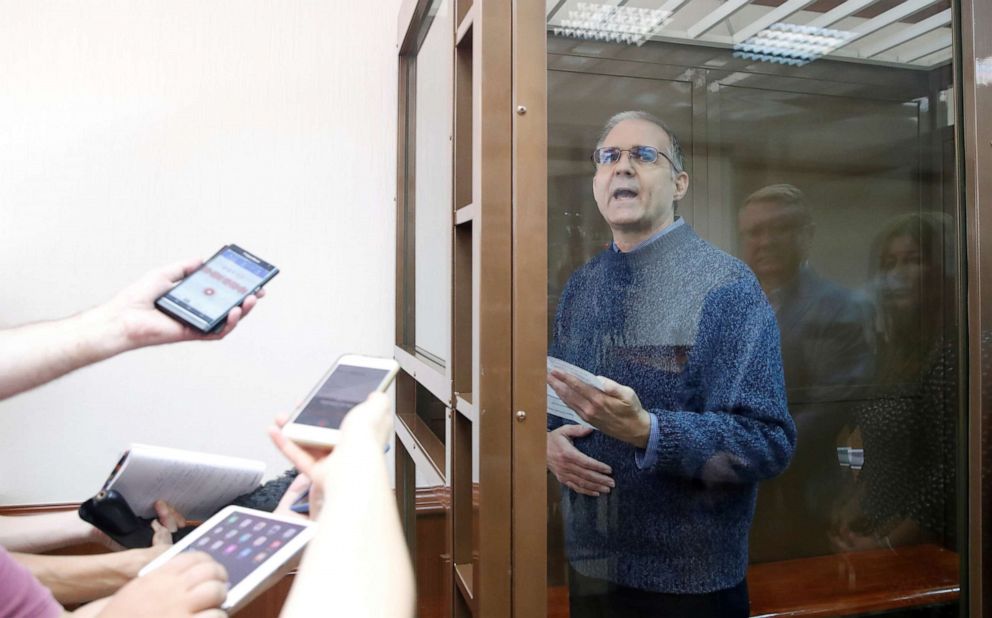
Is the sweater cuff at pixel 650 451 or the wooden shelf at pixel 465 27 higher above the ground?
the wooden shelf at pixel 465 27

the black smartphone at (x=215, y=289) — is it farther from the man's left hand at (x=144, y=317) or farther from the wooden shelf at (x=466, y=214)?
the wooden shelf at (x=466, y=214)

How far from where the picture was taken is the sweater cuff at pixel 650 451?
0.90 meters

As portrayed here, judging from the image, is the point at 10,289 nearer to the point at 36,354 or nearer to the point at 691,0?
the point at 36,354

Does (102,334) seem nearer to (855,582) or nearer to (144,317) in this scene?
(144,317)

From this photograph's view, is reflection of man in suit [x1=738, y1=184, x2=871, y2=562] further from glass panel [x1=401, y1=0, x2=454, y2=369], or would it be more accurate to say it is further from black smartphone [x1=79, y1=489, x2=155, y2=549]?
black smartphone [x1=79, y1=489, x2=155, y2=549]

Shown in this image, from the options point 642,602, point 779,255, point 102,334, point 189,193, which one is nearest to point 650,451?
point 642,602

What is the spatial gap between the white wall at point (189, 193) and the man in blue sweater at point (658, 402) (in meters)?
0.88

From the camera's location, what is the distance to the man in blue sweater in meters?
0.89

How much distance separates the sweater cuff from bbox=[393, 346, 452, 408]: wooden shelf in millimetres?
302

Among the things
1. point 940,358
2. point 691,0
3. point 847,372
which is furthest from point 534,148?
point 940,358

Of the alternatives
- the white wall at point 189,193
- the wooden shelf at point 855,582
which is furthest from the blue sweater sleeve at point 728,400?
the white wall at point 189,193

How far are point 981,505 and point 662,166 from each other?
70 cm

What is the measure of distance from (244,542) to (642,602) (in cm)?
53

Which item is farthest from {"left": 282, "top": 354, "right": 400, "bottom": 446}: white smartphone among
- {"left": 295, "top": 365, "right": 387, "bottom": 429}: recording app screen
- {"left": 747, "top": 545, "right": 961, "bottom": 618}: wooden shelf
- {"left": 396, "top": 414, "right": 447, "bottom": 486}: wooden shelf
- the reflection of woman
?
the reflection of woman
